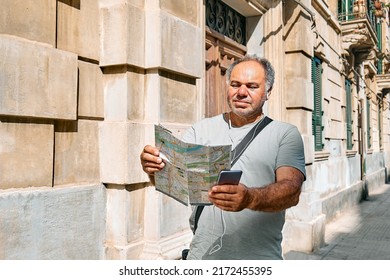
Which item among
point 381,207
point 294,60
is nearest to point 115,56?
point 294,60

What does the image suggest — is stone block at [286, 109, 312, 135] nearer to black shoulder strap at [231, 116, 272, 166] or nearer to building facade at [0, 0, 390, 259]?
building facade at [0, 0, 390, 259]

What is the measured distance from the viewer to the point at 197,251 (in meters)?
2.26

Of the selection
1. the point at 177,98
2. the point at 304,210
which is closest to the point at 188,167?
the point at 177,98

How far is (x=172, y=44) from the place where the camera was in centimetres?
388

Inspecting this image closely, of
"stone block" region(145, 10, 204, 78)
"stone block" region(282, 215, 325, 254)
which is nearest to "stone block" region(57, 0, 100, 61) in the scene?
"stone block" region(145, 10, 204, 78)

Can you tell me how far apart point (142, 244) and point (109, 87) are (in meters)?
1.47

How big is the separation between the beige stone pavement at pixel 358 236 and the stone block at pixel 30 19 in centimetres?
508

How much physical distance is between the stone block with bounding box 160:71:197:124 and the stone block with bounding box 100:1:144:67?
416 millimetres

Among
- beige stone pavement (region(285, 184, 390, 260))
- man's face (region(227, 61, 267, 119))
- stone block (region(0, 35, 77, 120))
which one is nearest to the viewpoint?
man's face (region(227, 61, 267, 119))

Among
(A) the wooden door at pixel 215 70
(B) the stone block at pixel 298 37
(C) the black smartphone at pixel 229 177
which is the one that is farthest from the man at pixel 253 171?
(B) the stone block at pixel 298 37

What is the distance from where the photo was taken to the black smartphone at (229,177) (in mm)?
1730

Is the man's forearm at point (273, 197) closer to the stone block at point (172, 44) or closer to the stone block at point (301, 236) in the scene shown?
the stone block at point (172, 44)

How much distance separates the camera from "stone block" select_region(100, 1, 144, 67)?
348 centimetres

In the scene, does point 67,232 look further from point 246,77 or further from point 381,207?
point 381,207
